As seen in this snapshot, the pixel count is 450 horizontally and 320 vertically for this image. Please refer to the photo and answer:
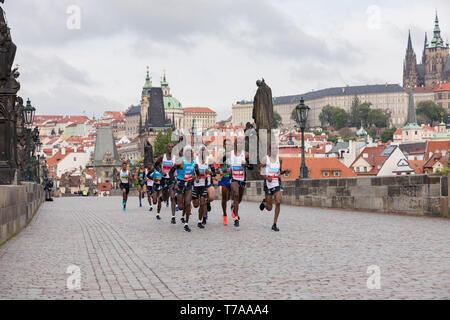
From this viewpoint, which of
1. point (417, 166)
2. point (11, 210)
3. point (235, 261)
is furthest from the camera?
point (417, 166)

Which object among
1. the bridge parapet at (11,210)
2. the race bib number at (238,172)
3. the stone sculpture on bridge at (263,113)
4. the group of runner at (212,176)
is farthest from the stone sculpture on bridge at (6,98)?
the stone sculpture on bridge at (263,113)

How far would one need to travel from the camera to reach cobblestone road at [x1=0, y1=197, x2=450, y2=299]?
688cm

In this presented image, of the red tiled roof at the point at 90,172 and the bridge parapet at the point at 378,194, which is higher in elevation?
the red tiled roof at the point at 90,172

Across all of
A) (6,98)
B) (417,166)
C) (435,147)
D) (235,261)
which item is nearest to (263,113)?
(6,98)

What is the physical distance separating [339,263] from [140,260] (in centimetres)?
255

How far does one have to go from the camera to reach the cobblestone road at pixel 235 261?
6.88 meters

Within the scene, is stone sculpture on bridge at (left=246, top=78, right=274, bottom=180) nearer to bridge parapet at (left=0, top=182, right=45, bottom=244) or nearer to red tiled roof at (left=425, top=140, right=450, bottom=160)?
bridge parapet at (left=0, top=182, right=45, bottom=244)

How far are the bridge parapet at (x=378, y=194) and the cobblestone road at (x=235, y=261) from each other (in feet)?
2.72

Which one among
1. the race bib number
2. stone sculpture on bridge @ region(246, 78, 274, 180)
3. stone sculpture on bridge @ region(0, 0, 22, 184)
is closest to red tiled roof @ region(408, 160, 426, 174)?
stone sculpture on bridge @ region(246, 78, 274, 180)

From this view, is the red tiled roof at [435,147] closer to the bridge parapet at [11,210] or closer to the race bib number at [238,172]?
the race bib number at [238,172]

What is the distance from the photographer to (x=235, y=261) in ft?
30.2

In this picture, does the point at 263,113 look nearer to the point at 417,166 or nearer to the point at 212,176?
the point at 212,176

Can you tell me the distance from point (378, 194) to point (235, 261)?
397 inches
